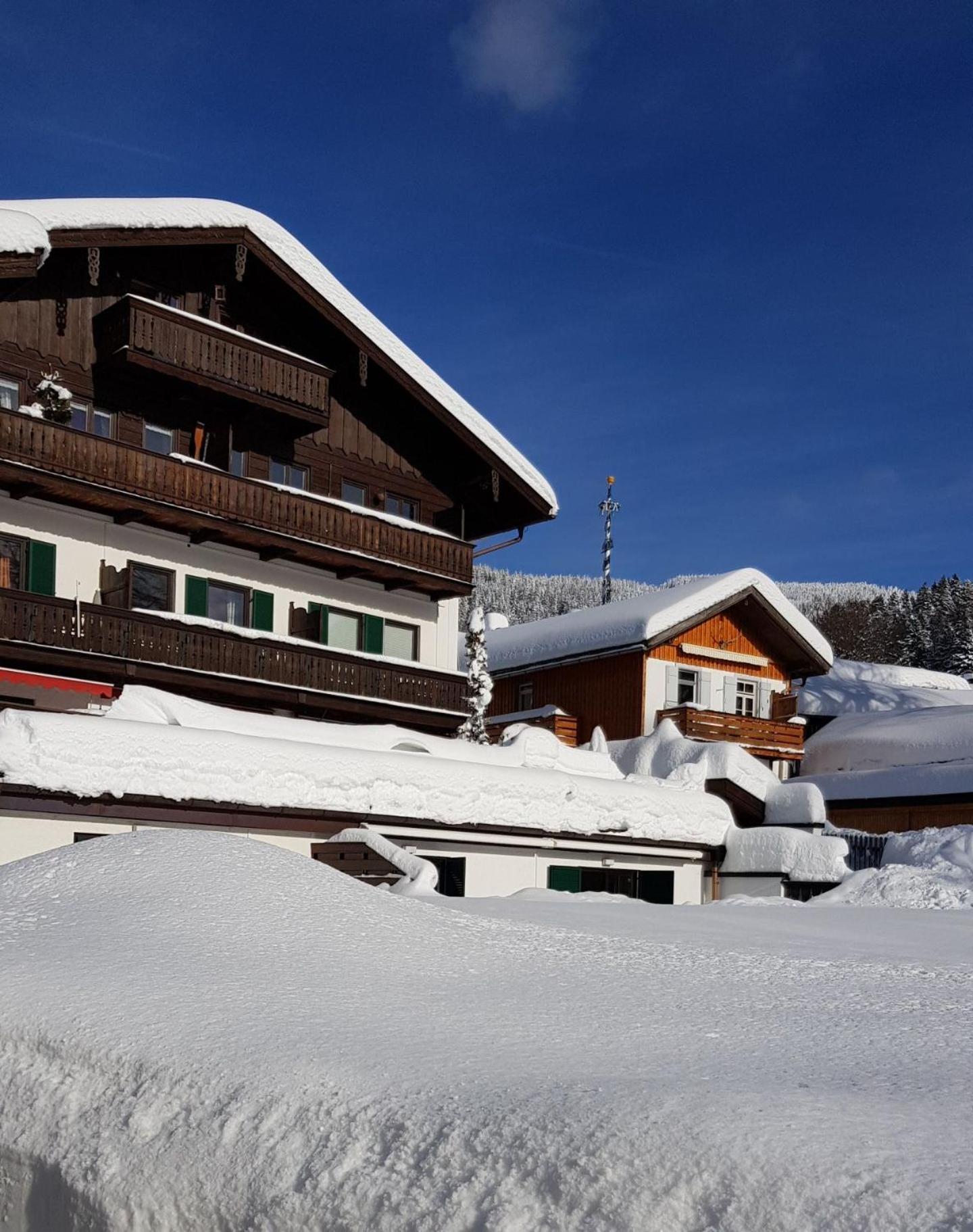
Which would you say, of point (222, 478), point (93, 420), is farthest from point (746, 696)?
point (93, 420)

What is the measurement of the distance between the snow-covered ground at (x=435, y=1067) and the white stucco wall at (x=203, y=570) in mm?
12729

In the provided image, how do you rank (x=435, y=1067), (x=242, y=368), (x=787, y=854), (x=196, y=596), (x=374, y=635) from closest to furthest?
1. (x=435, y=1067)
2. (x=196, y=596)
3. (x=787, y=854)
4. (x=242, y=368)
5. (x=374, y=635)

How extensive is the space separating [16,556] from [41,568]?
15.9 inches

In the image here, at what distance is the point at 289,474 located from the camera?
24.9 metres

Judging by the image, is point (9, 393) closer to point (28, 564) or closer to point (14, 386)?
point (14, 386)

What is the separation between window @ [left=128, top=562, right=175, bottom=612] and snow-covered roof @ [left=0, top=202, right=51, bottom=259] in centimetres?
512

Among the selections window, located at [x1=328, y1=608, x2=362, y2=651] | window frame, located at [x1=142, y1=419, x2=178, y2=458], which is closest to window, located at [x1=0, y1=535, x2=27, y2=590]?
window frame, located at [x1=142, y1=419, x2=178, y2=458]

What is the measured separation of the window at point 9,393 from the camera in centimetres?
2106

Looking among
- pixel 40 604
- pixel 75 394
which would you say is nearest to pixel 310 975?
pixel 40 604

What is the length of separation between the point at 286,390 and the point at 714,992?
60.1ft

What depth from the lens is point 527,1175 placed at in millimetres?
4281

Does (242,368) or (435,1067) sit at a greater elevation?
(242,368)

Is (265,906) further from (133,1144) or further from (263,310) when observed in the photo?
(263,310)

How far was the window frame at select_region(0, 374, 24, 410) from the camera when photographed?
21.1 m
